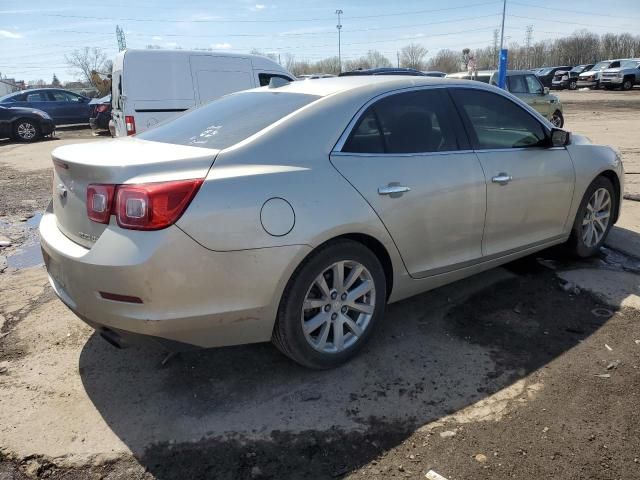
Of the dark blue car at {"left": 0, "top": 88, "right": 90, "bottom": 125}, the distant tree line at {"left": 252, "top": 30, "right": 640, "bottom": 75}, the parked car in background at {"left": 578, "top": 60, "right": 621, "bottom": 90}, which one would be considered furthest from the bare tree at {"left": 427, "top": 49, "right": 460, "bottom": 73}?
the dark blue car at {"left": 0, "top": 88, "right": 90, "bottom": 125}

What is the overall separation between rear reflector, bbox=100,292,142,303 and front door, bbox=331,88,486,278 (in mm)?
1264

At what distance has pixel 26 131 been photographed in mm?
16641

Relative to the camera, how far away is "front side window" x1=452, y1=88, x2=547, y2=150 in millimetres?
3707

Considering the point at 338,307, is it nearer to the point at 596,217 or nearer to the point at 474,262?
the point at 474,262

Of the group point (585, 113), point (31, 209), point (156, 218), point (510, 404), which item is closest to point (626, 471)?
point (510, 404)

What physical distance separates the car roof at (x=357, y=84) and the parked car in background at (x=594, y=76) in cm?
3952

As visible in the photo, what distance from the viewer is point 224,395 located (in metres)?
2.94

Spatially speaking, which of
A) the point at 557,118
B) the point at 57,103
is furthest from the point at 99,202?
the point at 57,103

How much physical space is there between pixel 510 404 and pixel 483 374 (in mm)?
298

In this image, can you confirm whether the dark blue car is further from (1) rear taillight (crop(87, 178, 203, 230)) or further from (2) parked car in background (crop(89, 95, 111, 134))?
(1) rear taillight (crop(87, 178, 203, 230))

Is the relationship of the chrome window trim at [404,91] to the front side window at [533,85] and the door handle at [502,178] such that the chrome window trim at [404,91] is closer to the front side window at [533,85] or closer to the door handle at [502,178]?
the door handle at [502,178]

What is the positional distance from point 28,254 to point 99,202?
3.62 metres

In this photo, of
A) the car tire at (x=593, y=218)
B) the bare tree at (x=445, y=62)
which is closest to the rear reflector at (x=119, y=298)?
the car tire at (x=593, y=218)

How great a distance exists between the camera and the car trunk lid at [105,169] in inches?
101
